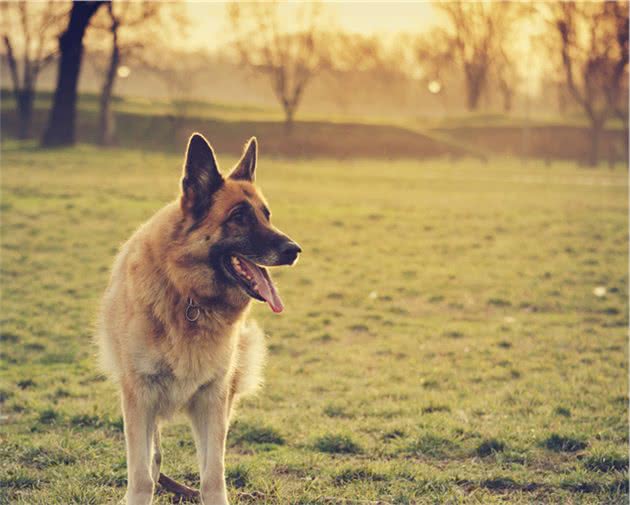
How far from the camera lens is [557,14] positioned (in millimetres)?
49844

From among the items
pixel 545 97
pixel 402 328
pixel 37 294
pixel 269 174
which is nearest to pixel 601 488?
pixel 402 328

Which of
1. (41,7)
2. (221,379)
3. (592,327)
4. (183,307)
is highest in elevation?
(41,7)

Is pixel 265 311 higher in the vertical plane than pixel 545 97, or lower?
lower

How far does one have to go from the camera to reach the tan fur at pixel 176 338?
4.76 meters

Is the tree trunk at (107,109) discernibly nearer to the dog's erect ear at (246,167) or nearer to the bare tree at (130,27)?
the bare tree at (130,27)

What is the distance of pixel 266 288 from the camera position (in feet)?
15.9

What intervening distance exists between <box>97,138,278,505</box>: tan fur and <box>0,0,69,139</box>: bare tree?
35683 millimetres

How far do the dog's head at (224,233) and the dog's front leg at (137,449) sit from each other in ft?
2.79

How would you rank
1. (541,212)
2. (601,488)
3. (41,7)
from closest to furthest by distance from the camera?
(601,488)
(541,212)
(41,7)

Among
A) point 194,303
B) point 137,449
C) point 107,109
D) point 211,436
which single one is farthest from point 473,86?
point 137,449

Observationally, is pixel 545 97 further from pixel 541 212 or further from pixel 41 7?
pixel 541 212

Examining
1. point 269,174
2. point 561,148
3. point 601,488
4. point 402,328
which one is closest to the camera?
point 601,488

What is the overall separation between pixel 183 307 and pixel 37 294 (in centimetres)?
863

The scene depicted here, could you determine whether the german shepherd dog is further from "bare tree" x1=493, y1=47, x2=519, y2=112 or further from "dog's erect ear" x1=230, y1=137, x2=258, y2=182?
"bare tree" x1=493, y1=47, x2=519, y2=112
